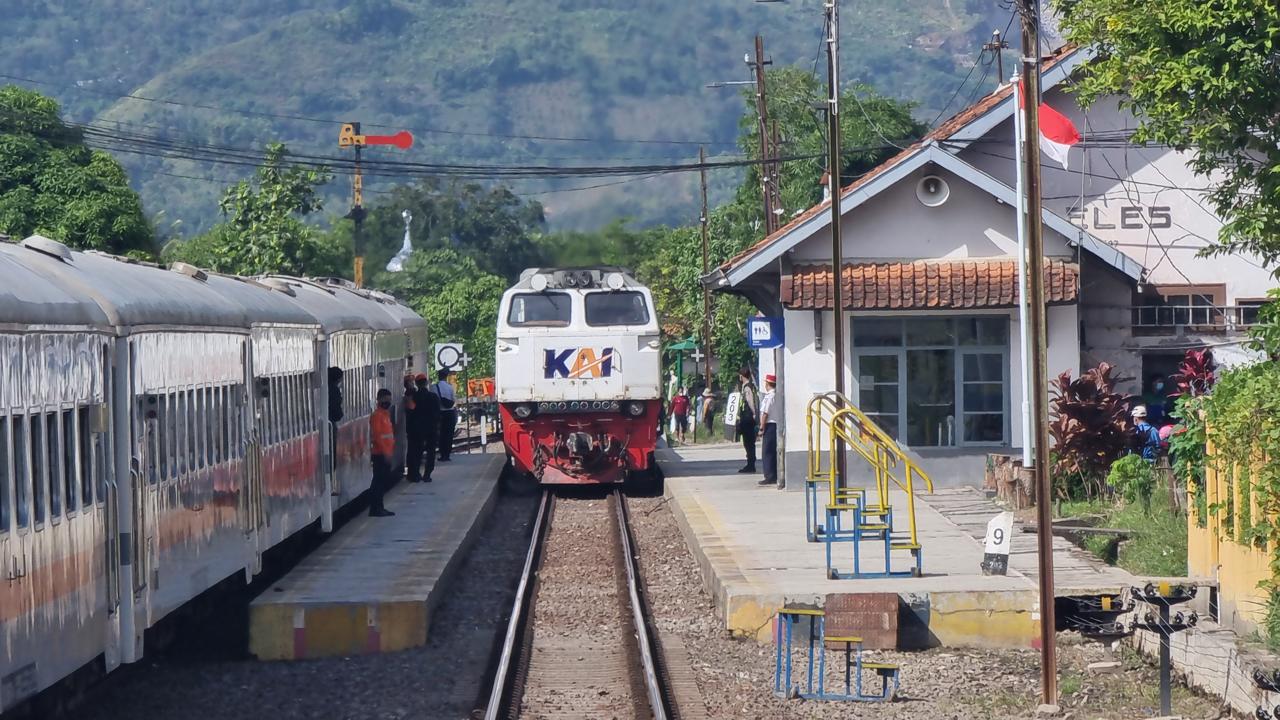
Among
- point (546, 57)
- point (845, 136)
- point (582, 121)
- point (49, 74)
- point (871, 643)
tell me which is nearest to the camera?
point (871, 643)

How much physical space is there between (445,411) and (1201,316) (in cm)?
1270

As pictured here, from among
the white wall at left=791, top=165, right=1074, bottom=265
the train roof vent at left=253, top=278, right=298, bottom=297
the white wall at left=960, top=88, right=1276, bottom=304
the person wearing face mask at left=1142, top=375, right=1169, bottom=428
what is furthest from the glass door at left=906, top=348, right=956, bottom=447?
the train roof vent at left=253, top=278, right=298, bottom=297

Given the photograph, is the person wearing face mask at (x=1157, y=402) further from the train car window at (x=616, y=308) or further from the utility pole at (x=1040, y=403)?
the utility pole at (x=1040, y=403)

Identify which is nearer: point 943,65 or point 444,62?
point 943,65

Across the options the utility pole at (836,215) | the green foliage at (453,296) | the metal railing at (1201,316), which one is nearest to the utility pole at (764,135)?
the utility pole at (836,215)

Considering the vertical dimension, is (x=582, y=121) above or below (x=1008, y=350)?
above

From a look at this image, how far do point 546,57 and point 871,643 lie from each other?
112 meters

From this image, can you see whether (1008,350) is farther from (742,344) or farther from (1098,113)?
(742,344)

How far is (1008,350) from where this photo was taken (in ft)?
75.5

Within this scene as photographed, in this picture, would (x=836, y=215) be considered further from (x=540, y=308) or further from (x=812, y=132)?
(x=812, y=132)

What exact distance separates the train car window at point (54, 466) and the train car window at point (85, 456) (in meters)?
0.40

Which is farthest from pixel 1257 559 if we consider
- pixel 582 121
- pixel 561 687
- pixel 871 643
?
pixel 582 121

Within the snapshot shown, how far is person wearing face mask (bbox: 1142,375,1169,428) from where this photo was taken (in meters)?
22.6

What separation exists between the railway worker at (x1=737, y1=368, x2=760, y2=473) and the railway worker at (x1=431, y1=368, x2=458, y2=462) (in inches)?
195
